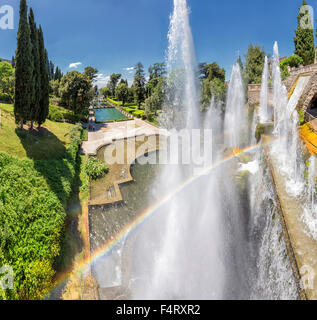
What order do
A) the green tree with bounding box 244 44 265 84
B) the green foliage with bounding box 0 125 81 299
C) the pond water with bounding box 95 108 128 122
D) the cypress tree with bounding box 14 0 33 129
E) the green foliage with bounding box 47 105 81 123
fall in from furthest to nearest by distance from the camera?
the pond water with bounding box 95 108 128 122 < the green tree with bounding box 244 44 265 84 < the green foliage with bounding box 47 105 81 123 < the cypress tree with bounding box 14 0 33 129 < the green foliage with bounding box 0 125 81 299

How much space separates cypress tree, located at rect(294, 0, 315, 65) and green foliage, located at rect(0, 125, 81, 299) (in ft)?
119

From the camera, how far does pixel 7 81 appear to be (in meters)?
21.9

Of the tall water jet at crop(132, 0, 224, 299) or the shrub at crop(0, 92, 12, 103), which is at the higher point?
the shrub at crop(0, 92, 12, 103)

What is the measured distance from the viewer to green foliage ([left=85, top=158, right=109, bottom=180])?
13.2 meters

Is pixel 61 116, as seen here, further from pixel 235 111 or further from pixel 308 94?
pixel 308 94

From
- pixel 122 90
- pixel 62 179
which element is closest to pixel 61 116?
pixel 62 179

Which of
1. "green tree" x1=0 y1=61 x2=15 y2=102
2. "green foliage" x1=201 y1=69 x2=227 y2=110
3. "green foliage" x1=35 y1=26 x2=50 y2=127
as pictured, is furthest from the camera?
"green foliage" x1=201 y1=69 x2=227 y2=110

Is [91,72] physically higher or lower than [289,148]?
higher

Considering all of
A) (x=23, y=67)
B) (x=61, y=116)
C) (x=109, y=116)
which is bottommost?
(x=23, y=67)

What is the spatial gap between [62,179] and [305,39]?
36.9 m

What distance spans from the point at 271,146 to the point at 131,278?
10494 millimetres

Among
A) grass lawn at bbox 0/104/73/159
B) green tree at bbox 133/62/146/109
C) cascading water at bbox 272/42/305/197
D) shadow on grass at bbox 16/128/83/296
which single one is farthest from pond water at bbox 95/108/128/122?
cascading water at bbox 272/42/305/197

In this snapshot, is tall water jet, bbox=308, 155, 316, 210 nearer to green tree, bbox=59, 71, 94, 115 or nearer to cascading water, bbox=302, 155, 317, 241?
cascading water, bbox=302, 155, 317, 241

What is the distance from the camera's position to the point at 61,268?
22.8ft
